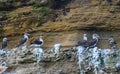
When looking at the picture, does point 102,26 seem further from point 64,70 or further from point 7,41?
point 7,41

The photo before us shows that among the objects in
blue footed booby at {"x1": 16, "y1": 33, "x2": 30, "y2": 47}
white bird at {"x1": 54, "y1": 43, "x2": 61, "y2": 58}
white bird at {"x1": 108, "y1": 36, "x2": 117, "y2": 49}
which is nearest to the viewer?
white bird at {"x1": 108, "y1": 36, "x2": 117, "y2": 49}

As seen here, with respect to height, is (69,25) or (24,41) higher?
(69,25)

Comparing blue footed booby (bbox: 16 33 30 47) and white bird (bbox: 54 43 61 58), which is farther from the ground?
blue footed booby (bbox: 16 33 30 47)

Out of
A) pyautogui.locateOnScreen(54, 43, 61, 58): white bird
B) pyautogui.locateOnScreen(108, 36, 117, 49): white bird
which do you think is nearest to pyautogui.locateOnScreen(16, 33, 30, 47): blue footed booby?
pyautogui.locateOnScreen(54, 43, 61, 58): white bird

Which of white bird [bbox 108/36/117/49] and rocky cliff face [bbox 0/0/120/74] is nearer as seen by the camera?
white bird [bbox 108/36/117/49]

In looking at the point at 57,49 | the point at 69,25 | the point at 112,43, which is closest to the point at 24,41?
the point at 57,49

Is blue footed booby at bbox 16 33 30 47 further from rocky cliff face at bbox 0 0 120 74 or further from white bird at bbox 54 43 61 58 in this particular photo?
white bird at bbox 54 43 61 58

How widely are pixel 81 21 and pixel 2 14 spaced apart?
247 cm

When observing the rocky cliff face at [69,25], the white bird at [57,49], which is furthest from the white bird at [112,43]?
the white bird at [57,49]

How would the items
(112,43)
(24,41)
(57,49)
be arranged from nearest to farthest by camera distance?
(112,43) < (57,49) < (24,41)

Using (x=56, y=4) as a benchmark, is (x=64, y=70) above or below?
below

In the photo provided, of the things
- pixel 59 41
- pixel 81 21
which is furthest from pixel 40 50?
pixel 81 21

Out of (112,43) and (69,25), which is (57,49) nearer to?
(69,25)

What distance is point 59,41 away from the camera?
11805mm
